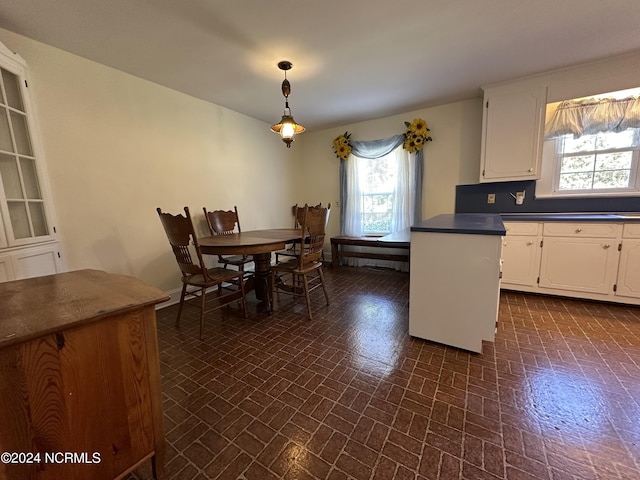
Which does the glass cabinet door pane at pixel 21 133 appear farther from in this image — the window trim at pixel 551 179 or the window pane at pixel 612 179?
the window pane at pixel 612 179

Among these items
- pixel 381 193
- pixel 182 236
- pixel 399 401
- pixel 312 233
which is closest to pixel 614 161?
pixel 381 193

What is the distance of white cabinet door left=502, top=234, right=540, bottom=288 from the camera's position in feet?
9.52

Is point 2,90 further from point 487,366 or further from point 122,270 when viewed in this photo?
→ point 487,366

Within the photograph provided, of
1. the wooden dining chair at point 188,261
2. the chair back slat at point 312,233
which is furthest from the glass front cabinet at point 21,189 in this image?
the chair back slat at point 312,233

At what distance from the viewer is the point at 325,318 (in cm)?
254

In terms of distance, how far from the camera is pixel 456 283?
6.22 ft

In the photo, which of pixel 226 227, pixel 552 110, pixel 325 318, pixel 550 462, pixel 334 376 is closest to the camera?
pixel 550 462

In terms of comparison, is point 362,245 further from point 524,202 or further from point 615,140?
point 615,140

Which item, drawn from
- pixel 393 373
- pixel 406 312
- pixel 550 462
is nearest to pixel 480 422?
pixel 550 462

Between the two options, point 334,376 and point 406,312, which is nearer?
point 334,376

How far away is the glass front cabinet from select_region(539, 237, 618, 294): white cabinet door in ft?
15.5

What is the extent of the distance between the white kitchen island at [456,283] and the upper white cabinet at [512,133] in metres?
1.63

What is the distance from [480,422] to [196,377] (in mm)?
1714

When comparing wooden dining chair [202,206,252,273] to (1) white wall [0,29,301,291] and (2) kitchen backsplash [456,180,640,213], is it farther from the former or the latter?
(2) kitchen backsplash [456,180,640,213]
